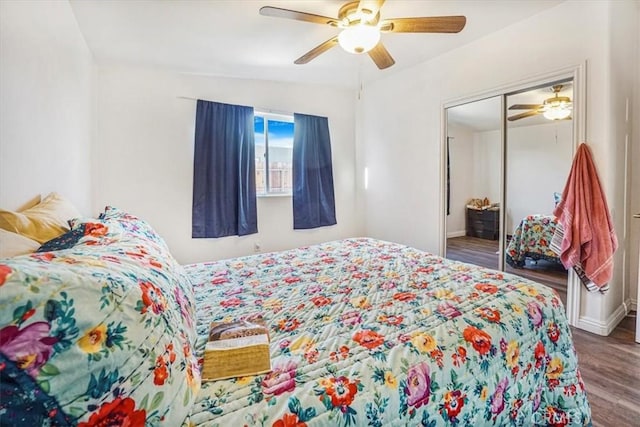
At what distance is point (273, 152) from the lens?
160 inches

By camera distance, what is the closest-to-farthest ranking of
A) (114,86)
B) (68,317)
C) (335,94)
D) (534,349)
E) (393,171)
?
1. (68,317)
2. (534,349)
3. (114,86)
4. (393,171)
5. (335,94)

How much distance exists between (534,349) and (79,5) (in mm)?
3565

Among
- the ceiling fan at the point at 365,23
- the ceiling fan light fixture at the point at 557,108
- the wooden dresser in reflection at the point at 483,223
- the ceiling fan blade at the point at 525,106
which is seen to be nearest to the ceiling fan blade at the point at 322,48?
the ceiling fan at the point at 365,23

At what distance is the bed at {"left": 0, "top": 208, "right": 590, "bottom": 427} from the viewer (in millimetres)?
596

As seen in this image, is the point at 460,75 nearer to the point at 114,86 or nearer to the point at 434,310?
the point at 434,310

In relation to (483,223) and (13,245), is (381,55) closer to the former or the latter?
(483,223)

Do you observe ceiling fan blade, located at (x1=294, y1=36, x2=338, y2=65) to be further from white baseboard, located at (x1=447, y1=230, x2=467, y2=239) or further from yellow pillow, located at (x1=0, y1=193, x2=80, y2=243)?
white baseboard, located at (x1=447, y1=230, x2=467, y2=239)

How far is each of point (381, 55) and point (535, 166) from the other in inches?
69.1

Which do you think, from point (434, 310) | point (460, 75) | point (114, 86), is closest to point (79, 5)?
point (114, 86)

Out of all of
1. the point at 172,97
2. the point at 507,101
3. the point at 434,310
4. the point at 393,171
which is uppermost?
the point at 172,97

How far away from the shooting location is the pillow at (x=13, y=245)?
0.94 meters

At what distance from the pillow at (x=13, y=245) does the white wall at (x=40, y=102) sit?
1.25 feet

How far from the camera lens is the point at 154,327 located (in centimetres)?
79

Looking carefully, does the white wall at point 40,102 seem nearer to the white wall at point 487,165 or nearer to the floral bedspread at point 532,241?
the white wall at point 487,165
